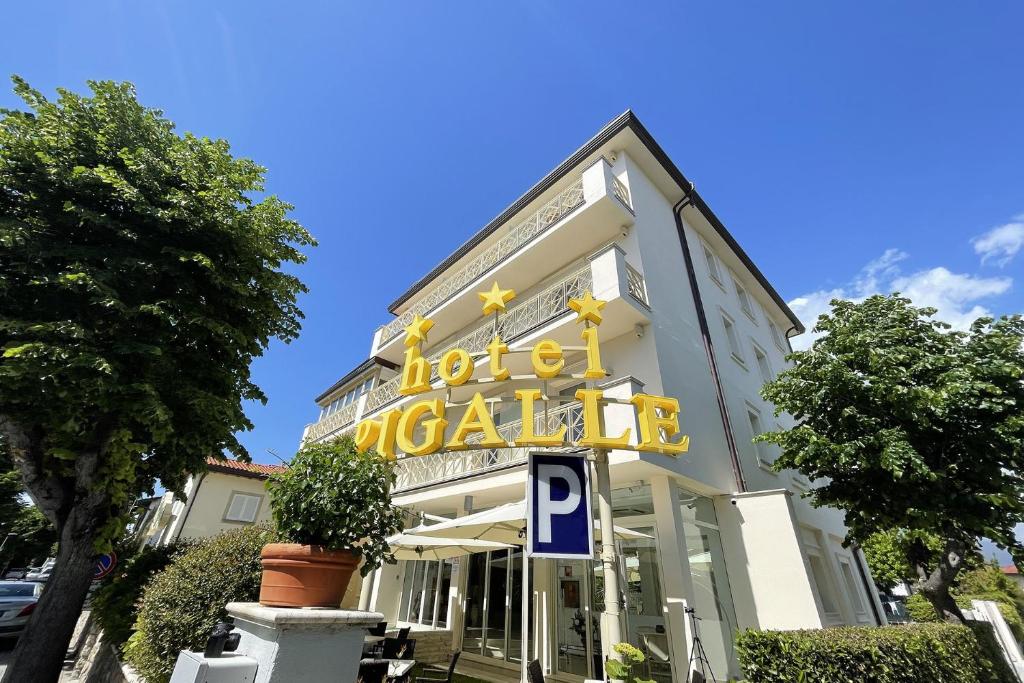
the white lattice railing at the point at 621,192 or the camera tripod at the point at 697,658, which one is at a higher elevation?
the white lattice railing at the point at 621,192

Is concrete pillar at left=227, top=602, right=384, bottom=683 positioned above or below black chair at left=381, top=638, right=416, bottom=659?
above

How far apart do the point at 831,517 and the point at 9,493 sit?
131ft

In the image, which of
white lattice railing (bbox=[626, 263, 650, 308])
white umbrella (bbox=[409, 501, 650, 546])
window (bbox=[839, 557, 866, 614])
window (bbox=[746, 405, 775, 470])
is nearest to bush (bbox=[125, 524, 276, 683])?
white umbrella (bbox=[409, 501, 650, 546])

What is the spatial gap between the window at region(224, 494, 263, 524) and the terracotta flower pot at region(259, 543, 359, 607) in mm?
20441

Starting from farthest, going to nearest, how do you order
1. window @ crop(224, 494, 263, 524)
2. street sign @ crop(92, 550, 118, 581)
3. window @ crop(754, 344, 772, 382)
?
window @ crop(224, 494, 263, 524) → window @ crop(754, 344, 772, 382) → street sign @ crop(92, 550, 118, 581)

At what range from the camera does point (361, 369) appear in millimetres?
20312

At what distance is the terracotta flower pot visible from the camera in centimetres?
281

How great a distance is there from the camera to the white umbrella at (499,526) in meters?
7.26

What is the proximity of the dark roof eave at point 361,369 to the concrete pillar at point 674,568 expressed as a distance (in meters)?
13.3

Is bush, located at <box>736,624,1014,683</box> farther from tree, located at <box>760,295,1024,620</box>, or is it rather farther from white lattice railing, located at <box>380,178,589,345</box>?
white lattice railing, located at <box>380,178,589,345</box>

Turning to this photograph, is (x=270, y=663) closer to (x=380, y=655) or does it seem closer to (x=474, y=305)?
(x=380, y=655)

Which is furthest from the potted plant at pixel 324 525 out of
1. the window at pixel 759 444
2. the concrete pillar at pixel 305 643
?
the window at pixel 759 444

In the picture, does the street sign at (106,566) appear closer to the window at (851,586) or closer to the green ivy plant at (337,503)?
the green ivy plant at (337,503)

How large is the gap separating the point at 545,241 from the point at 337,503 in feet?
33.0
